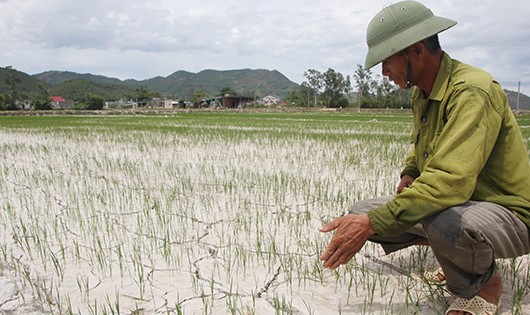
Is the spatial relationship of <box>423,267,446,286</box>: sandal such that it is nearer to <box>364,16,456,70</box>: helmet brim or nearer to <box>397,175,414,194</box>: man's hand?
<box>397,175,414,194</box>: man's hand

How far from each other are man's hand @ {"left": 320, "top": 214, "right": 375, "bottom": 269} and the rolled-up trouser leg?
0.27 m

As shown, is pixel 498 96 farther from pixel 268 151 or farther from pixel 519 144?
pixel 268 151

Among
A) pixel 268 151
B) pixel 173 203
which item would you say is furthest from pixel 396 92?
pixel 173 203

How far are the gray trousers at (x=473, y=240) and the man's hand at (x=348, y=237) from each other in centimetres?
27

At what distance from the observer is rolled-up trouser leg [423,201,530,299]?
138 cm

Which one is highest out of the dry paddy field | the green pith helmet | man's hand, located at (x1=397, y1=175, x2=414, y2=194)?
the green pith helmet

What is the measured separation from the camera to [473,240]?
1.36 m

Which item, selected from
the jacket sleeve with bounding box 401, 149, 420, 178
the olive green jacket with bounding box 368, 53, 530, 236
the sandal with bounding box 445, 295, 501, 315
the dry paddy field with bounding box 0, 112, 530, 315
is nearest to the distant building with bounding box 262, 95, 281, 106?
the dry paddy field with bounding box 0, 112, 530, 315

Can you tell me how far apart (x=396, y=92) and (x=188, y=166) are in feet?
194

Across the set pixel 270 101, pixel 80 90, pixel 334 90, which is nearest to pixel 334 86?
pixel 334 90

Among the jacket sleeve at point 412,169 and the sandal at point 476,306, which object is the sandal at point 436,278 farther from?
the jacket sleeve at point 412,169

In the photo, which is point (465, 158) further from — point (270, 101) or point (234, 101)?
point (270, 101)

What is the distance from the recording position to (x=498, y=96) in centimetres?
143

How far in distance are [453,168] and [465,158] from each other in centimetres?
6
